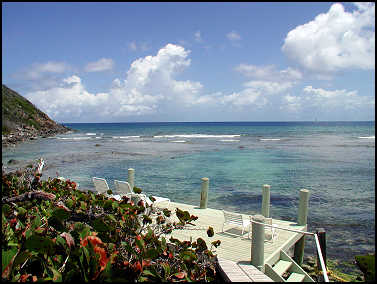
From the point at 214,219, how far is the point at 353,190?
1069 cm

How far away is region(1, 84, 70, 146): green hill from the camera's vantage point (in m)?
45.1

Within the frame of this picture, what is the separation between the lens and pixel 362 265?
6.11 m

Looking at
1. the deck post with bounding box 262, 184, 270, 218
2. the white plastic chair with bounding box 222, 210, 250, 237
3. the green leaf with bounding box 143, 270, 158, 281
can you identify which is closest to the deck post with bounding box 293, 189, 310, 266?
the deck post with bounding box 262, 184, 270, 218

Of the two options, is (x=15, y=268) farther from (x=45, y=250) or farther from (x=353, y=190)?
(x=353, y=190)

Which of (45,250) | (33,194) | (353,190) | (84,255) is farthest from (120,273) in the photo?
(353,190)

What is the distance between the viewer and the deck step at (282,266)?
20.7 ft

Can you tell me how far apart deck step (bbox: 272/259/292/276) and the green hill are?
1603 inches

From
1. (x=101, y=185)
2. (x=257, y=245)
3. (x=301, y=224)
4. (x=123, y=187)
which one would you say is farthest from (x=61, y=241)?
(x=101, y=185)

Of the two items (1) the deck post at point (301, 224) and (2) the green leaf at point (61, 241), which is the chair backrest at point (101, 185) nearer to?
(1) the deck post at point (301, 224)

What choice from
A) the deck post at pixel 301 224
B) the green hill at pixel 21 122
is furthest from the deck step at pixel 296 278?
the green hill at pixel 21 122

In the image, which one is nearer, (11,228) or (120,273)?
(120,273)

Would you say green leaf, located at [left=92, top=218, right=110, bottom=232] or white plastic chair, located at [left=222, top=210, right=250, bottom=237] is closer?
green leaf, located at [left=92, top=218, right=110, bottom=232]

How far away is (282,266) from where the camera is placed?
6.47 m

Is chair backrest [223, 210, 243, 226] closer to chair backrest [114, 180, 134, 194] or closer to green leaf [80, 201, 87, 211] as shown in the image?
chair backrest [114, 180, 134, 194]
